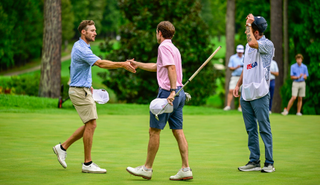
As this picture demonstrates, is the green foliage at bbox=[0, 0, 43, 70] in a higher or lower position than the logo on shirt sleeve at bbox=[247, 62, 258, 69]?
higher

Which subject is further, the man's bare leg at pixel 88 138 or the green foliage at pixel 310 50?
the green foliage at pixel 310 50

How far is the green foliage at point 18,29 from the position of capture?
31.9m

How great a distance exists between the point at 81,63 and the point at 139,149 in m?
2.52

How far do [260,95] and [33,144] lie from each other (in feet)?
14.7

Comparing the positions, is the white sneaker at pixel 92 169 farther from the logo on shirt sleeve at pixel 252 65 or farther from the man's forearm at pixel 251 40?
the man's forearm at pixel 251 40

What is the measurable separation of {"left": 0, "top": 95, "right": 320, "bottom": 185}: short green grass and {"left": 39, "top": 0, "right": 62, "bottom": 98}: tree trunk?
3051 mm

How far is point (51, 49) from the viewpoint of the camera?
17.7 m

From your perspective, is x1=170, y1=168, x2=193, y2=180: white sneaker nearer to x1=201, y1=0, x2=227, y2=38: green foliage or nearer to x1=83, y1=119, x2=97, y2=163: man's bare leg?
x1=83, y1=119, x2=97, y2=163: man's bare leg

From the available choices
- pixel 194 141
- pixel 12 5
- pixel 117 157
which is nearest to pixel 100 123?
pixel 194 141

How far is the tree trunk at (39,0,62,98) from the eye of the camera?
1756 cm

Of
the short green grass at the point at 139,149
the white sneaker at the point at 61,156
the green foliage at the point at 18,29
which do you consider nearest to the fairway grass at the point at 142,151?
the short green grass at the point at 139,149

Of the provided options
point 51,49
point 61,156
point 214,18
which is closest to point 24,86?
point 51,49

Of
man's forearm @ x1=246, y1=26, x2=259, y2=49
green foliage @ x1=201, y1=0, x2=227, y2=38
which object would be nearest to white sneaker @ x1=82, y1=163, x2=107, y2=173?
man's forearm @ x1=246, y1=26, x2=259, y2=49

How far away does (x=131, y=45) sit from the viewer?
24.6m
